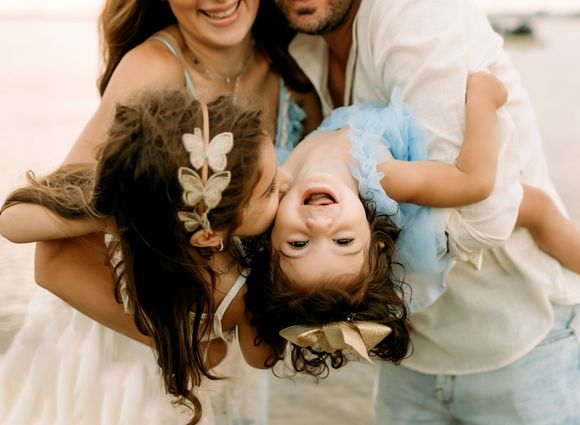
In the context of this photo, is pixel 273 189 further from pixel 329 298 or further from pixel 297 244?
pixel 329 298

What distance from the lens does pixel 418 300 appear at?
8.88 ft

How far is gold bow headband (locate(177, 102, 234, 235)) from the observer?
6.87 feet

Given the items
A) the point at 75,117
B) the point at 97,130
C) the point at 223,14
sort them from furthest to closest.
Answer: the point at 75,117 < the point at 223,14 < the point at 97,130

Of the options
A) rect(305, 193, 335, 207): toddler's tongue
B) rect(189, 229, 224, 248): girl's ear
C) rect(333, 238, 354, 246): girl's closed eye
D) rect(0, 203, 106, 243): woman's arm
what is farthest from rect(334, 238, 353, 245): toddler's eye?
rect(0, 203, 106, 243): woman's arm

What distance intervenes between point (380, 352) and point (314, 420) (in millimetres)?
2094

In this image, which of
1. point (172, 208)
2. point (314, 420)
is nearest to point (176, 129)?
point (172, 208)

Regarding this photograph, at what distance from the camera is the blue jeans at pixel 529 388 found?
2770 millimetres

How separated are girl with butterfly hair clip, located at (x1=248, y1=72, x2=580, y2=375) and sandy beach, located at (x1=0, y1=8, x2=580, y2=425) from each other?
3.13ft

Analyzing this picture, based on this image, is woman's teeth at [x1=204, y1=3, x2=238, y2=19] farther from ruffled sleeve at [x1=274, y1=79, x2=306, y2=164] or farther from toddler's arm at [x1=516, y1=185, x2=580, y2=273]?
toddler's arm at [x1=516, y1=185, x2=580, y2=273]

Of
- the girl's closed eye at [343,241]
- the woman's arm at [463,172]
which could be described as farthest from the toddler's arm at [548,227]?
the girl's closed eye at [343,241]

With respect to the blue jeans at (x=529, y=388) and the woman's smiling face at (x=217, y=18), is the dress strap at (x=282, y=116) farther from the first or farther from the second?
the blue jeans at (x=529, y=388)

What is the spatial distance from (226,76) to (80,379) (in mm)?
1348

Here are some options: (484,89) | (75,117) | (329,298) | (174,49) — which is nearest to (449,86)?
(484,89)

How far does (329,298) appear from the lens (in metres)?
2.32
